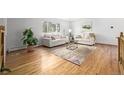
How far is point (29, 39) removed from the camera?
6.55 feet

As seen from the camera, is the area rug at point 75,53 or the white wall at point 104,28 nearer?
the white wall at point 104,28

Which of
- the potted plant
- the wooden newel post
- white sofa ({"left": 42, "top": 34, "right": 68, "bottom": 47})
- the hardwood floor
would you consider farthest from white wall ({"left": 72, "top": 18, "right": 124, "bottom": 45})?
the wooden newel post

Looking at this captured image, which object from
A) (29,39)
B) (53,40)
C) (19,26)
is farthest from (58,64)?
(19,26)

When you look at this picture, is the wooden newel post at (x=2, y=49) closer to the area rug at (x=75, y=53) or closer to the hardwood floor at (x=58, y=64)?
the hardwood floor at (x=58, y=64)

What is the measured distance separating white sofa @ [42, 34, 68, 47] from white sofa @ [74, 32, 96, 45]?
202mm

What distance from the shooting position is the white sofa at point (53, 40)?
2129 millimetres

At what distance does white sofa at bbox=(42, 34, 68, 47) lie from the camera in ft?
6.98

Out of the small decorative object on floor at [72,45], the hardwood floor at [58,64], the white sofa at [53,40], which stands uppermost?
the white sofa at [53,40]

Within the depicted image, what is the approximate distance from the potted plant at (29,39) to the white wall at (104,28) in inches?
25.4

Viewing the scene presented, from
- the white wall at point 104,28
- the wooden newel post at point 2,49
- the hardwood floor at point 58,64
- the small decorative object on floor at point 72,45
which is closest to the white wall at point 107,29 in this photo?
the white wall at point 104,28

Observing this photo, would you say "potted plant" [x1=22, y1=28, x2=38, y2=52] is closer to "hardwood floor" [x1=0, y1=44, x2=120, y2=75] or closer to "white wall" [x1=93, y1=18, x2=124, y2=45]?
"hardwood floor" [x1=0, y1=44, x2=120, y2=75]
